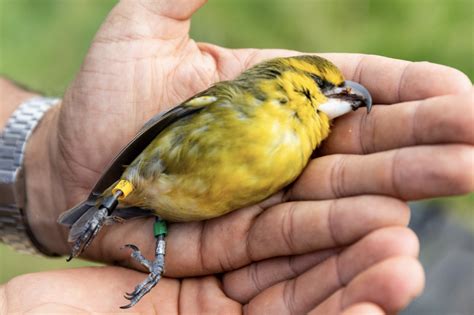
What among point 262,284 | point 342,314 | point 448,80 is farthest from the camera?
point 262,284

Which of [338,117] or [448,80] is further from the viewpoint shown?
[338,117]

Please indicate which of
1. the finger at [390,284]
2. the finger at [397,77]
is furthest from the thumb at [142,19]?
the finger at [390,284]

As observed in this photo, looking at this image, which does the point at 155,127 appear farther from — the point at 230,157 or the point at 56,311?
the point at 56,311

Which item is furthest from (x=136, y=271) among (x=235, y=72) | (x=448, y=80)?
(x=448, y=80)

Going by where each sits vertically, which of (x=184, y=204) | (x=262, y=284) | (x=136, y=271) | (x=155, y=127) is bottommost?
(x=136, y=271)

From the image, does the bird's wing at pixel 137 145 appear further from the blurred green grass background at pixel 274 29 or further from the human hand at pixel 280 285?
the blurred green grass background at pixel 274 29

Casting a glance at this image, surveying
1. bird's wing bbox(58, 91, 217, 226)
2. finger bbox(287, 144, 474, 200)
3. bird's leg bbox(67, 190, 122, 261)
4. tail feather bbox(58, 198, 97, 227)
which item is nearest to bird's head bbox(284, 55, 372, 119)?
finger bbox(287, 144, 474, 200)

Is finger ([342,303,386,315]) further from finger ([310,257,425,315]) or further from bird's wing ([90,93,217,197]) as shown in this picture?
bird's wing ([90,93,217,197])
